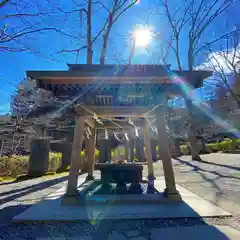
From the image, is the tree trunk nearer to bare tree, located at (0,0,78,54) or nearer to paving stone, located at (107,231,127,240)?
bare tree, located at (0,0,78,54)

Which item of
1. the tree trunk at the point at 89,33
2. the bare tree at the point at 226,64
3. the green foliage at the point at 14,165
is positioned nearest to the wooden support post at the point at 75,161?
the green foliage at the point at 14,165

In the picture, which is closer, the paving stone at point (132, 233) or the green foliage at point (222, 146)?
the paving stone at point (132, 233)

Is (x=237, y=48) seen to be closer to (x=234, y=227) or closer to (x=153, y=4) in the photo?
(x=153, y=4)

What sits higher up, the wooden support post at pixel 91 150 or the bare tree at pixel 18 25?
the bare tree at pixel 18 25

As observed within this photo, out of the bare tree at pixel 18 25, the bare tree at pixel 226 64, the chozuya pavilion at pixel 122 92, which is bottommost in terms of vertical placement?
the chozuya pavilion at pixel 122 92

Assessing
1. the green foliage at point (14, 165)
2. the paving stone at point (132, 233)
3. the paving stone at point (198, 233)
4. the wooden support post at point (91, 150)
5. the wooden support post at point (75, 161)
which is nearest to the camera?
the paving stone at point (198, 233)

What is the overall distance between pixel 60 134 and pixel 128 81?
14.2 metres

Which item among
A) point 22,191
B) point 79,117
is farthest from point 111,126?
point 22,191

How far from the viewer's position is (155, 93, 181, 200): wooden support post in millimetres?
4215

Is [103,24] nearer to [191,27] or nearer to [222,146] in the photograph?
[191,27]

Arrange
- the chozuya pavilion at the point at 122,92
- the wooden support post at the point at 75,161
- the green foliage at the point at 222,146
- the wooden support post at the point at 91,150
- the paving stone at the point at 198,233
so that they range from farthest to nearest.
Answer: the green foliage at the point at 222,146
the wooden support post at the point at 91,150
the wooden support post at the point at 75,161
the chozuya pavilion at the point at 122,92
the paving stone at the point at 198,233

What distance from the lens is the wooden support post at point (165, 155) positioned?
4215 millimetres

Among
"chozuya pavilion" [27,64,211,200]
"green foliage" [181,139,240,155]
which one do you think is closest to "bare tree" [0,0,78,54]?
"chozuya pavilion" [27,64,211,200]

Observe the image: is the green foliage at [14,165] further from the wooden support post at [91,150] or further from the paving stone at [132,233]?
the paving stone at [132,233]
